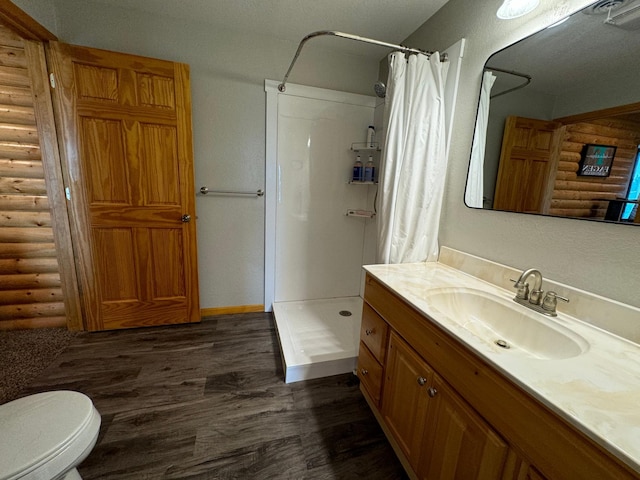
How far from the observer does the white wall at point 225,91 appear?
185cm

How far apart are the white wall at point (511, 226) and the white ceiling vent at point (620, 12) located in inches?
2.5

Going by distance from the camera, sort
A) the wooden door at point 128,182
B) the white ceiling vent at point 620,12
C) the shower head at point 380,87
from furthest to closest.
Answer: the shower head at point 380,87
the wooden door at point 128,182
the white ceiling vent at point 620,12

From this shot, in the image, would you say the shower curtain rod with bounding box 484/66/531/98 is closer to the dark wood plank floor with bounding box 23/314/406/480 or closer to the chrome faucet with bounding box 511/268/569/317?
the chrome faucet with bounding box 511/268/569/317

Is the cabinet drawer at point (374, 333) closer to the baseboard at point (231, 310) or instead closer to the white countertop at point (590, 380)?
the white countertop at point (590, 380)

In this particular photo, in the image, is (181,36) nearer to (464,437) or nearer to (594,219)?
(594,219)

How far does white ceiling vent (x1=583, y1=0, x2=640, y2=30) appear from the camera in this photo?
84 centimetres

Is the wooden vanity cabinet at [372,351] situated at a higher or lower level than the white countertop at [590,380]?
lower

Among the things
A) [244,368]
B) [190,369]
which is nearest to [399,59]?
[244,368]

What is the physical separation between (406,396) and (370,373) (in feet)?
1.12

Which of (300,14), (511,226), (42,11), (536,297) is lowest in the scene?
(536,297)

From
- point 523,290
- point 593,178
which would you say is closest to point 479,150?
point 593,178

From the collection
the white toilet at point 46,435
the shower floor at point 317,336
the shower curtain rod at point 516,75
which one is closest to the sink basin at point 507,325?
the shower floor at point 317,336

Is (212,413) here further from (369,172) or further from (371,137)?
(371,137)

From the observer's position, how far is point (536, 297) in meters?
1.01
